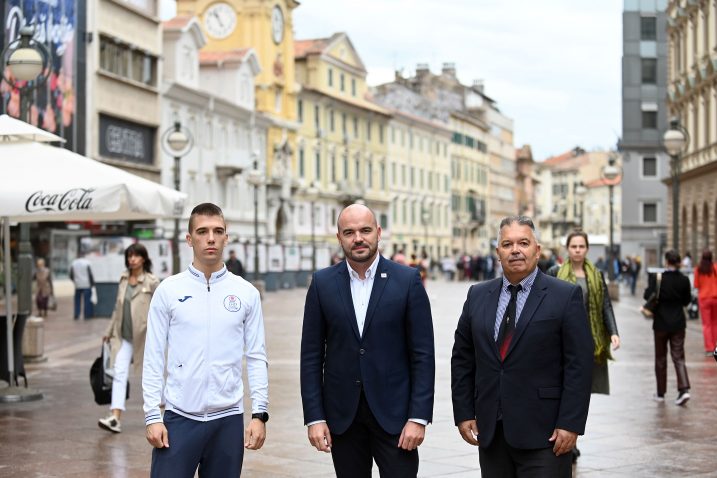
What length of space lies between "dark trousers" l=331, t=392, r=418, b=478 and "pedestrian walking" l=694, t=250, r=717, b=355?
14.1 m

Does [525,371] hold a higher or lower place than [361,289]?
lower

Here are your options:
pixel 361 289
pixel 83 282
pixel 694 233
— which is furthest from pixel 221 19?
pixel 361 289

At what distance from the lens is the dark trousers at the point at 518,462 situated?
5863 mm

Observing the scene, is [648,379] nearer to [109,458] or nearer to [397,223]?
[109,458]

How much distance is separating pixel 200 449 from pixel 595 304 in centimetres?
542

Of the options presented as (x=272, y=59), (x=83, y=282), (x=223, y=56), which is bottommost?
(x=83, y=282)

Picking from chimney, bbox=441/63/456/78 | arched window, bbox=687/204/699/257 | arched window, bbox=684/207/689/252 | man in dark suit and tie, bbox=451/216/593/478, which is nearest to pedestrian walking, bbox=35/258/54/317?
man in dark suit and tie, bbox=451/216/593/478

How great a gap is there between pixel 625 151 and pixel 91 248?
61.4 m

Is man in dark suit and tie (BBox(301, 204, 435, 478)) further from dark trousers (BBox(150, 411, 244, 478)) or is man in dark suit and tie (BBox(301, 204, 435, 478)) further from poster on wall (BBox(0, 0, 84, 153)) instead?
poster on wall (BBox(0, 0, 84, 153))

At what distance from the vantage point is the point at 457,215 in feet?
394

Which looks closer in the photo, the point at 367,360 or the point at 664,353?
the point at 367,360

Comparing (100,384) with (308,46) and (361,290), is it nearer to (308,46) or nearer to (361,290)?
(361,290)

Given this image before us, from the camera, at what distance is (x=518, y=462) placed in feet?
19.5

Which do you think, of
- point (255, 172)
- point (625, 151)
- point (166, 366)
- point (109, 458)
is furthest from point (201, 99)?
point (166, 366)
